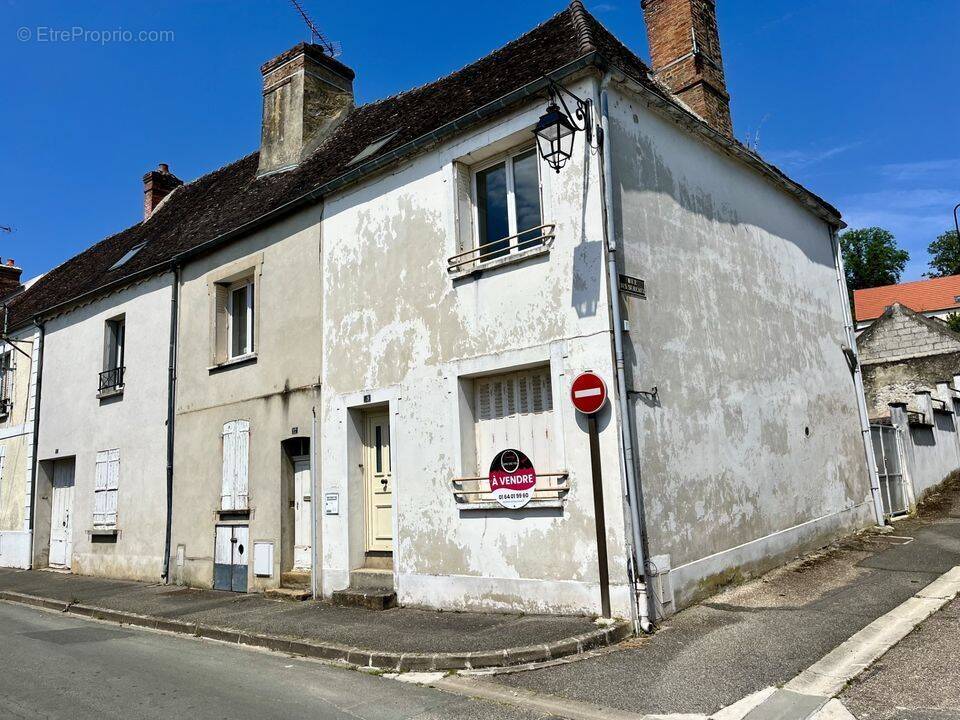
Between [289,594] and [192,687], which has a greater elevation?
[289,594]

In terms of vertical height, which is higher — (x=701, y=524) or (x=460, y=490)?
(x=460, y=490)

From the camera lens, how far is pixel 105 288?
1403 centimetres

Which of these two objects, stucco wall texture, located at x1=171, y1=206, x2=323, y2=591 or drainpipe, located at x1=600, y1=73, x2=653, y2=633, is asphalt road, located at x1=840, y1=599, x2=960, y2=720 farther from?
stucco wall texture, located at x1=171, y1=206, x2=323, y2=591

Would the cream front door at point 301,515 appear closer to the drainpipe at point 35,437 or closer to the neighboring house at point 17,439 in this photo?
the drainpipe at point 35,437

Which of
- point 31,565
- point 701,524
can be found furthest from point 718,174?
point 31,565

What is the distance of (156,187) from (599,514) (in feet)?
53.5

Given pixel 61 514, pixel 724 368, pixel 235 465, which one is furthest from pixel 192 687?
pixel 61 514

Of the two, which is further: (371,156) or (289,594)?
(289,594)

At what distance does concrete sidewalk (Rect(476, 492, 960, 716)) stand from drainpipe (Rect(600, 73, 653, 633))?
0.38 m

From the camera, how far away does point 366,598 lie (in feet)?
27.9

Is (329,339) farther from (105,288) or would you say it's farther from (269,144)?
(105,288)

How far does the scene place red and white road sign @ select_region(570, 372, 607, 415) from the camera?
689 centimetres

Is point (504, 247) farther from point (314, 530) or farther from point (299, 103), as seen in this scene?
point (299, 103)

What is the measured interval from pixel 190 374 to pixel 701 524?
8.62 metres
